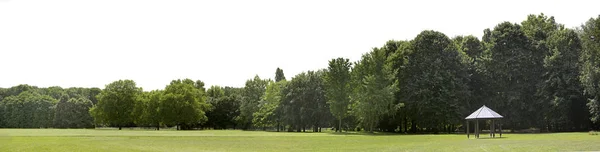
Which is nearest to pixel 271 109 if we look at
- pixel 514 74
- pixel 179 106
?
pixel 179 106

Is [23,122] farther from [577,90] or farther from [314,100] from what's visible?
[577,90]

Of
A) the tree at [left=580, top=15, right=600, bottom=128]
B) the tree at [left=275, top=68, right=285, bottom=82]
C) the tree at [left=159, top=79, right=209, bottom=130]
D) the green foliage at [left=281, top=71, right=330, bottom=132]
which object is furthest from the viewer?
the tree at [left=275, top=68, right=285, bottom=82]

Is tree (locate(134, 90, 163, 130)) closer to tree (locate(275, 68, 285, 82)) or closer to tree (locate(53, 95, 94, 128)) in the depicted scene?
tree (locate(53, 95, 94, 128))

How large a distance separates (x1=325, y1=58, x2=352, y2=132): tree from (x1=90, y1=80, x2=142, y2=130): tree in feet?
180

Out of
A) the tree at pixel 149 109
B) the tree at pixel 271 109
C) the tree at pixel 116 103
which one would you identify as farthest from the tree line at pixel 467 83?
the tree at pixel 116 103

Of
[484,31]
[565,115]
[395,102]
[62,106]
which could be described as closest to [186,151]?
[395,102]

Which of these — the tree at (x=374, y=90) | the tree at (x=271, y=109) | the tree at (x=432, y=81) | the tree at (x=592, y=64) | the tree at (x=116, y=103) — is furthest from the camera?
the tree at (x=116, y=103)

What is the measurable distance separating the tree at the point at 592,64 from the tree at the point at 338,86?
33893mm

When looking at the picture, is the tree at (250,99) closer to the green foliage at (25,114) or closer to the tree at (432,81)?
the tree at (432,81)

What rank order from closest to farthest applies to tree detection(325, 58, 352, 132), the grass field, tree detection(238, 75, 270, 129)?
the grass field < tree detection(325, 58, 352, 132) < tree detection(238, 75, 270, 129)

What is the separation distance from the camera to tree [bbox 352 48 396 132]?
251ft

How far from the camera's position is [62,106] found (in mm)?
138875

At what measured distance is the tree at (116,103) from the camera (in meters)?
118

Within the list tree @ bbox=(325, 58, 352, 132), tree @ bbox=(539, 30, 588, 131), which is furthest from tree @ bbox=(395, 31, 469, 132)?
tree @ bbox=(539, 30, 588, 131)
